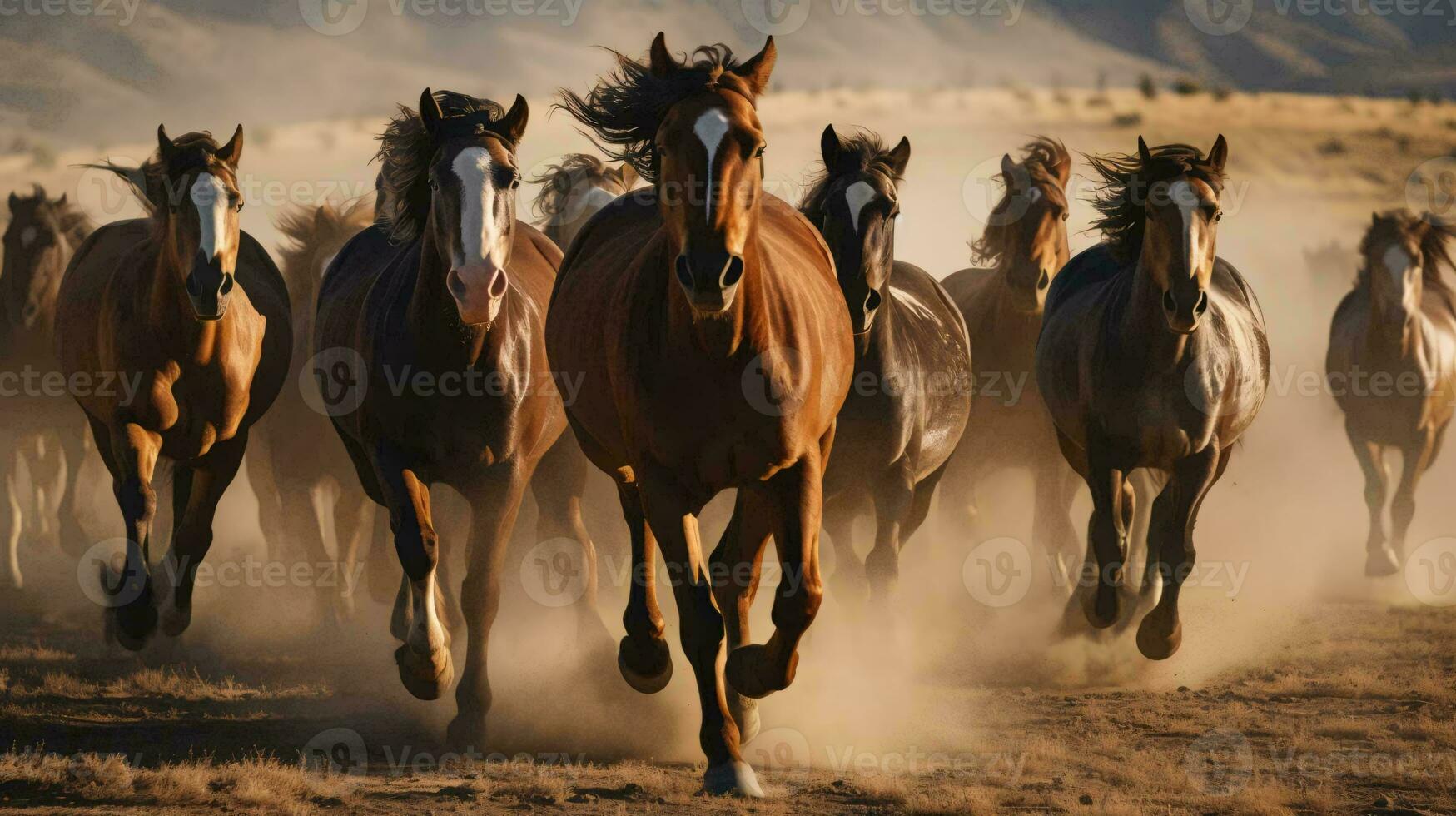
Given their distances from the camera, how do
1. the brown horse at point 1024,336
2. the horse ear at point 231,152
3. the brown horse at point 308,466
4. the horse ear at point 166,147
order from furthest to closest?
the brown horse at point 1024,336 < the brown horse at point 308,466 < the horse ear at point 231,152 < the horse ear at point 166,147

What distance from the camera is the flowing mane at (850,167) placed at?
8750mm

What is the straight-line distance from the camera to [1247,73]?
6738cm

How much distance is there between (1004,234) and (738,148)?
6.41 m

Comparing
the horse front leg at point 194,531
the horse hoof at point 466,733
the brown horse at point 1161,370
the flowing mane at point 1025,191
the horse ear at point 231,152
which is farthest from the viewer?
the flowing mane at point 1025,191

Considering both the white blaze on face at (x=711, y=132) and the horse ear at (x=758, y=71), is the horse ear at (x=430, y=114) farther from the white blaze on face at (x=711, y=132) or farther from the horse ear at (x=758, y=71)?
the white blaze on face at (x=711, y=132)

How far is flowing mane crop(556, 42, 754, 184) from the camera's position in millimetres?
6230

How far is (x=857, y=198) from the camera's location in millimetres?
8508

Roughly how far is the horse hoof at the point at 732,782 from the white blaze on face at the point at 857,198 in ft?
10.5

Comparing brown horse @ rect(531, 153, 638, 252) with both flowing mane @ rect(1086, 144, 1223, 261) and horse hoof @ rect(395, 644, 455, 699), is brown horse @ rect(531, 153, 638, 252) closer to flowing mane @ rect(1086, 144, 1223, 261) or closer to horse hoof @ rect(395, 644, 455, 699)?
flowing mane @ rect(1086, 144, 1223, 261)

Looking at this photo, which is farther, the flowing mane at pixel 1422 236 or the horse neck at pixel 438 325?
the flowing mane at pixel 1422 236

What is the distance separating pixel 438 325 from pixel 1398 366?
353 inches

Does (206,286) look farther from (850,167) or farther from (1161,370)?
(1161,370)

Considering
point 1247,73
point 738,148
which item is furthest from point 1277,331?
point 1247,73

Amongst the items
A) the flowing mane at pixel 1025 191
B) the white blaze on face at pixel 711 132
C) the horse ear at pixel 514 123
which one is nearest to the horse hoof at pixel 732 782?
the white blaze on face at pixel 711 132
